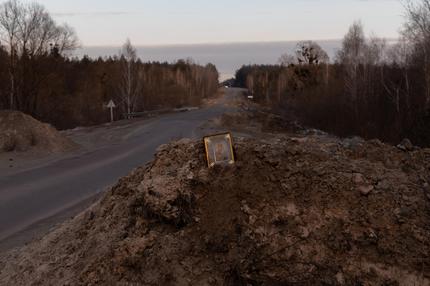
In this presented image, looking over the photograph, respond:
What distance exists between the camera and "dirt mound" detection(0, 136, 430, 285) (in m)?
4.53

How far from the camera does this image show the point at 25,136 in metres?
19.5

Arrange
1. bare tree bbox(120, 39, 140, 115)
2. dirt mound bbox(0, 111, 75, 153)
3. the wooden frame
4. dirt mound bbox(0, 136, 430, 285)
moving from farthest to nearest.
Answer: bare tree bbox(120, 39, 140, 115) → dirt mound bbox(0, 111, 75, 153) → the wooden frame → dirt mound bbox(0, 136, 430, 285)

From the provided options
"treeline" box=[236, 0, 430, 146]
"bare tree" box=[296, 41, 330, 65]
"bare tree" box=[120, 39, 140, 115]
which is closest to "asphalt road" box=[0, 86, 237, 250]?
"treeline" box=[236, 0, 430, 146]

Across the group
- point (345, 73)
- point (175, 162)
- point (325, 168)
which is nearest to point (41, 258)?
point (175, 162)

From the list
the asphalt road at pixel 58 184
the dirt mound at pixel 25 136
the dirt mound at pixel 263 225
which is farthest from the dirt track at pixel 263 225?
the dirt mound at pixel 25 136

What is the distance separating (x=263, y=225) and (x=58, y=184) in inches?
380

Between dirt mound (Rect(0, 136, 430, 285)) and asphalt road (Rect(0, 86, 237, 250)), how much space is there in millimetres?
3340

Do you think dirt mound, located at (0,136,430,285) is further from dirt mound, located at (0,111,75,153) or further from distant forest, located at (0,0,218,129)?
distant forest, located at (0,0,218,129)

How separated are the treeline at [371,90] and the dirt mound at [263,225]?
603 inches

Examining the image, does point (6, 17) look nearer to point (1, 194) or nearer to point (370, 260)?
point (1, 194)

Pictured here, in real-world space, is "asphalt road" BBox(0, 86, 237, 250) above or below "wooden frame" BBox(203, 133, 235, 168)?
below

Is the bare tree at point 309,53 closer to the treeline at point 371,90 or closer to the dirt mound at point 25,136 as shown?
the treeline at point 371,90

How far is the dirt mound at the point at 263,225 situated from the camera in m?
4.53

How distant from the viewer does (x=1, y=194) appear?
12156mm
